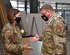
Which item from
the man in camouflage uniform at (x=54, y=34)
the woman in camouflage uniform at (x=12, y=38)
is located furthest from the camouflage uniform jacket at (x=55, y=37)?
the woman in camouflage uniform at (x=12, y=38)

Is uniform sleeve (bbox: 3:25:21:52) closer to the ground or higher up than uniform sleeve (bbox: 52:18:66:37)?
closer to the ground

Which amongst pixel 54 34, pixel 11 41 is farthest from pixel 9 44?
pixel 54 34

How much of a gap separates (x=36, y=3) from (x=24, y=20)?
0.87 metres

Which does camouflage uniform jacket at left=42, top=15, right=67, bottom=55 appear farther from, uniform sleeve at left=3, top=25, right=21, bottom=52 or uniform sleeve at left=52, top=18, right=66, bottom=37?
uniform sleeve at left=3, top=25, right=21, bottom=52

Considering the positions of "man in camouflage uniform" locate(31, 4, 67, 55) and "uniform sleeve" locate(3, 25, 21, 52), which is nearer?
"man in camouflage uniform" locate(31, 4, 67, 55)

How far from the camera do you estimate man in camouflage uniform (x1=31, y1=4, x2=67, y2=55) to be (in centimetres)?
349

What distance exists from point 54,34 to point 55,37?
54 mm

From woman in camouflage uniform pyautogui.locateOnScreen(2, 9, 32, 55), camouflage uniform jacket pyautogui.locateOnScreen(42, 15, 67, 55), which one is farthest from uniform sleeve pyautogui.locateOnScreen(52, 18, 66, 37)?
woman in camouflage uniform pyautogui.locateOnScreen(2, 9, 32, 55)

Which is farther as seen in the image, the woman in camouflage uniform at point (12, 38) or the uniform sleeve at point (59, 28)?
the woman in camouflage uniform at point (12, 38)

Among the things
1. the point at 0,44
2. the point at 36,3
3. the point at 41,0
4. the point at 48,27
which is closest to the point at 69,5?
the point at 41,0

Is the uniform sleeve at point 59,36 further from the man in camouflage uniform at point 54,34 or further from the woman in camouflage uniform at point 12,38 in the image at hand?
the woman in camouflage uniform at point 12,38

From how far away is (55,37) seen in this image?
3527mm

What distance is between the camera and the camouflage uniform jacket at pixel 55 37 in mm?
3486

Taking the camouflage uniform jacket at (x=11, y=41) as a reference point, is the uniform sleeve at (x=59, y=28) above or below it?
above
